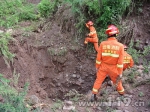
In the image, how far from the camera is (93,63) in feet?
22.9

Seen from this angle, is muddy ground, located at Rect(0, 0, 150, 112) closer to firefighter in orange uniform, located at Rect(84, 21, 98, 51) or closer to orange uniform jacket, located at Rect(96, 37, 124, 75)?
firefighter in orange uniform, located at Rect(84, 21, 98, 51)

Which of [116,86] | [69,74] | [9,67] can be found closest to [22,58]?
[9,67]

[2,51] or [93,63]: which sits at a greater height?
[2,51]

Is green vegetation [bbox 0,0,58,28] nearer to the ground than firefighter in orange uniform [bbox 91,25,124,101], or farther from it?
farther from it

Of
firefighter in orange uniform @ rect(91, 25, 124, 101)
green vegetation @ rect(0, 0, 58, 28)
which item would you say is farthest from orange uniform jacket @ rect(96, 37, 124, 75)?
green vegetation @ rect(0, 0, 58, 28)

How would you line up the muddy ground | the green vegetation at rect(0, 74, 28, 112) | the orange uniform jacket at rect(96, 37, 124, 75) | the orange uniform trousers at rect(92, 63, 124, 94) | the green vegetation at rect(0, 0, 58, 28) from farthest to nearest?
the green vegetation at rect(0, 0, 58, 28)
the muddy ground
the orange uniform trousers at rect(92, 63, 124, 94)
the orange uniform jacket at rect(96, 37, 124, 75)
the green vegetation at rect(0, 74, 28, 112)

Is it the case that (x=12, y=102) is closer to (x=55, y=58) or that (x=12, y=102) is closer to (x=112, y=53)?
(x=112, y=53)

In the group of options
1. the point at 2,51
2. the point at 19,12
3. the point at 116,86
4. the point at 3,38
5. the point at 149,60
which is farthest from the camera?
the point at 19,12

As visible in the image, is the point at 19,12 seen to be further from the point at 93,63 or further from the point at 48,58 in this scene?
the point at 93,63

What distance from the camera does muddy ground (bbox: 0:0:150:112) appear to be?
20.6ft

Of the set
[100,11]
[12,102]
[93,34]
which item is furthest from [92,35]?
[12,102]

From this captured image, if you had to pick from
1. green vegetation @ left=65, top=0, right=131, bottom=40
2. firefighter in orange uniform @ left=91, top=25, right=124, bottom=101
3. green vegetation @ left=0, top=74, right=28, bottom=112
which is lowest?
green vegetation @ left=0, top=74, right=28, bottom=112

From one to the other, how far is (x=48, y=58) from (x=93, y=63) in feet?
4.53

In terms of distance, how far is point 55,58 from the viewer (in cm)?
685
